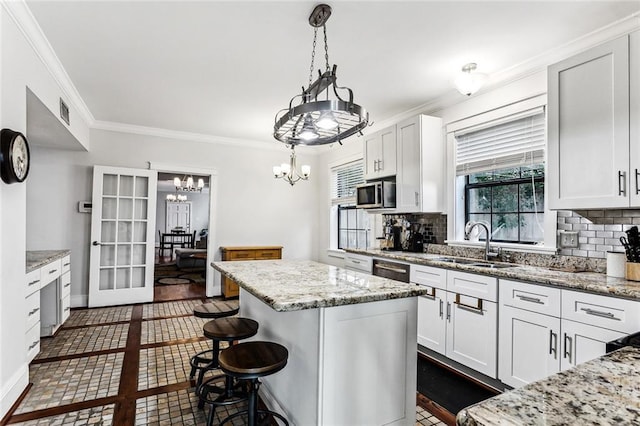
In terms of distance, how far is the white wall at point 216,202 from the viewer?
460 cm

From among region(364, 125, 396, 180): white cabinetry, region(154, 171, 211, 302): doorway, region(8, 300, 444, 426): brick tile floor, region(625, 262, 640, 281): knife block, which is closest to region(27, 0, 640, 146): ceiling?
region(364, 125, 396, 180): white cabinetry

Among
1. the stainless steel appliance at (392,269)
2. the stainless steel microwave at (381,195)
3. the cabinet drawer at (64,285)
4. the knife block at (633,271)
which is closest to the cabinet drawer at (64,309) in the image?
the cabinet drawer at (64,285)

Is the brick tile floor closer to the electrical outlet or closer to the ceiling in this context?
the electrical outlet

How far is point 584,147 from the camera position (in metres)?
2.31

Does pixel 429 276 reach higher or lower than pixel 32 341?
higher

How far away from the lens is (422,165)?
3.68 metres

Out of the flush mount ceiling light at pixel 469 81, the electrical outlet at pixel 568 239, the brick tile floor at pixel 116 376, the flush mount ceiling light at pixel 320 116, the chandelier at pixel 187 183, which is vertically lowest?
the brick tile floor at pixel 116 376

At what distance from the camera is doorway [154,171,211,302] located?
6.37m

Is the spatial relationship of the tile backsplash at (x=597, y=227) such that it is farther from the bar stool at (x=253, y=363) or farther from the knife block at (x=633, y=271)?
the bar stool at (x=253, y=363)

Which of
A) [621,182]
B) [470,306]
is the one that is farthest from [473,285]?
[621,182]

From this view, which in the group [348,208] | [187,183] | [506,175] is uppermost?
[187,183]

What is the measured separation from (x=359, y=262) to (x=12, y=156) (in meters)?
3.26

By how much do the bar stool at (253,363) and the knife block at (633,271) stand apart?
215 centimetres

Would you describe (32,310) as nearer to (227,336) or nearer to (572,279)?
(227,336)
